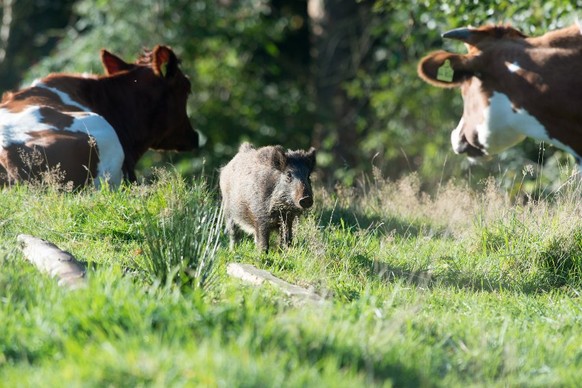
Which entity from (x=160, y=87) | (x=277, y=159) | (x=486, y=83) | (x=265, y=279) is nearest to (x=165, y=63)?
(x=160, y=87)

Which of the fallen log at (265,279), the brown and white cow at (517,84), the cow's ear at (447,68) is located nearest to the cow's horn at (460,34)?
the brown and white cow at (517,84)

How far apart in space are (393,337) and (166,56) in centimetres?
852

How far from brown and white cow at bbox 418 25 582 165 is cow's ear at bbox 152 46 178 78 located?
142 inches

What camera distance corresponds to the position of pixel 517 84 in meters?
11.2

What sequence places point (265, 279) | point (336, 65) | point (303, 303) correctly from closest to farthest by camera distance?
1. point (303, 303)
2. point (265, 279)
3. point (336, 65)

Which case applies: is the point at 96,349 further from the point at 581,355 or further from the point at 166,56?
the point at 166,56

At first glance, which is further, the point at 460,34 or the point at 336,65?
the point at 336,65

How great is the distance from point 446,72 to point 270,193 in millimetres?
3775

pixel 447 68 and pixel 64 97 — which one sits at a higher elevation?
pixel 447 68

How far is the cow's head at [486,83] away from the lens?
11383 millimetres

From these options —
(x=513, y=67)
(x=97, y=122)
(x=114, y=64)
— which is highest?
(x=513, y=67)

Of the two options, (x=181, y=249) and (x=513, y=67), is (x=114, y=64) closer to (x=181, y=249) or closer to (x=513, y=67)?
(x=513, y=67)

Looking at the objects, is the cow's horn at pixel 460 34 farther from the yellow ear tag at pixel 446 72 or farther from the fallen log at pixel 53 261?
the fallen log at pixel 53 261

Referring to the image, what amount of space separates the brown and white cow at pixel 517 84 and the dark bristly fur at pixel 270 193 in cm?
312
